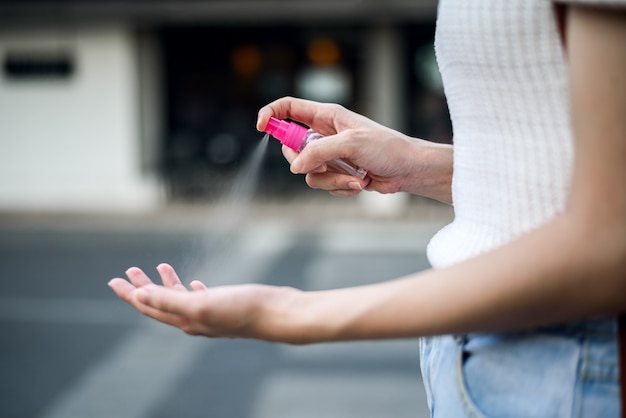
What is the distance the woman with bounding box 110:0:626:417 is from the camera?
0.88 metres

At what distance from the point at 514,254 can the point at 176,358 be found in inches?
204

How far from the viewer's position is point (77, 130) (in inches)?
589

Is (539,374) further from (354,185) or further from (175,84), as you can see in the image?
(175,84)

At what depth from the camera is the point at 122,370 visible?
5.59m

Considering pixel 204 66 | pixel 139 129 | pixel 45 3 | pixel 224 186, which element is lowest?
pixel 224 186

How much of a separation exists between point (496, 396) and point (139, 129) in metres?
14.7

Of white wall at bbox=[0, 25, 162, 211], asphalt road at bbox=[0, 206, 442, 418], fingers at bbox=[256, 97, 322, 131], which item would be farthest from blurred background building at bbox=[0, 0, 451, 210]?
fingers at bbox=[256, 97, 322, 131]

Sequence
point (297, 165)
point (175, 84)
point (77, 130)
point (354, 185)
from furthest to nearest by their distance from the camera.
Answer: point (175, 84) < point (77, 130) < point (354, 185) < point (297, 165)

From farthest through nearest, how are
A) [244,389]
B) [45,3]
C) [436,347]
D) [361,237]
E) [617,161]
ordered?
[45,3]
[361,237]
[244,389]
[436,347]
[617,161]

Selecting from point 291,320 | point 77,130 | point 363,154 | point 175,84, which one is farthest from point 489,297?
point 175,84

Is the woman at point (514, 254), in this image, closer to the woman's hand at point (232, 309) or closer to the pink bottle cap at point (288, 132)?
the woman's hand at point (232, 309)

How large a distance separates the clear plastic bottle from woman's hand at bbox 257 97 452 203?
0.02 meters

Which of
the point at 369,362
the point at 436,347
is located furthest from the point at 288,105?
the point at 369,362

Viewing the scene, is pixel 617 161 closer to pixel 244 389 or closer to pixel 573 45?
pixel 573 45
